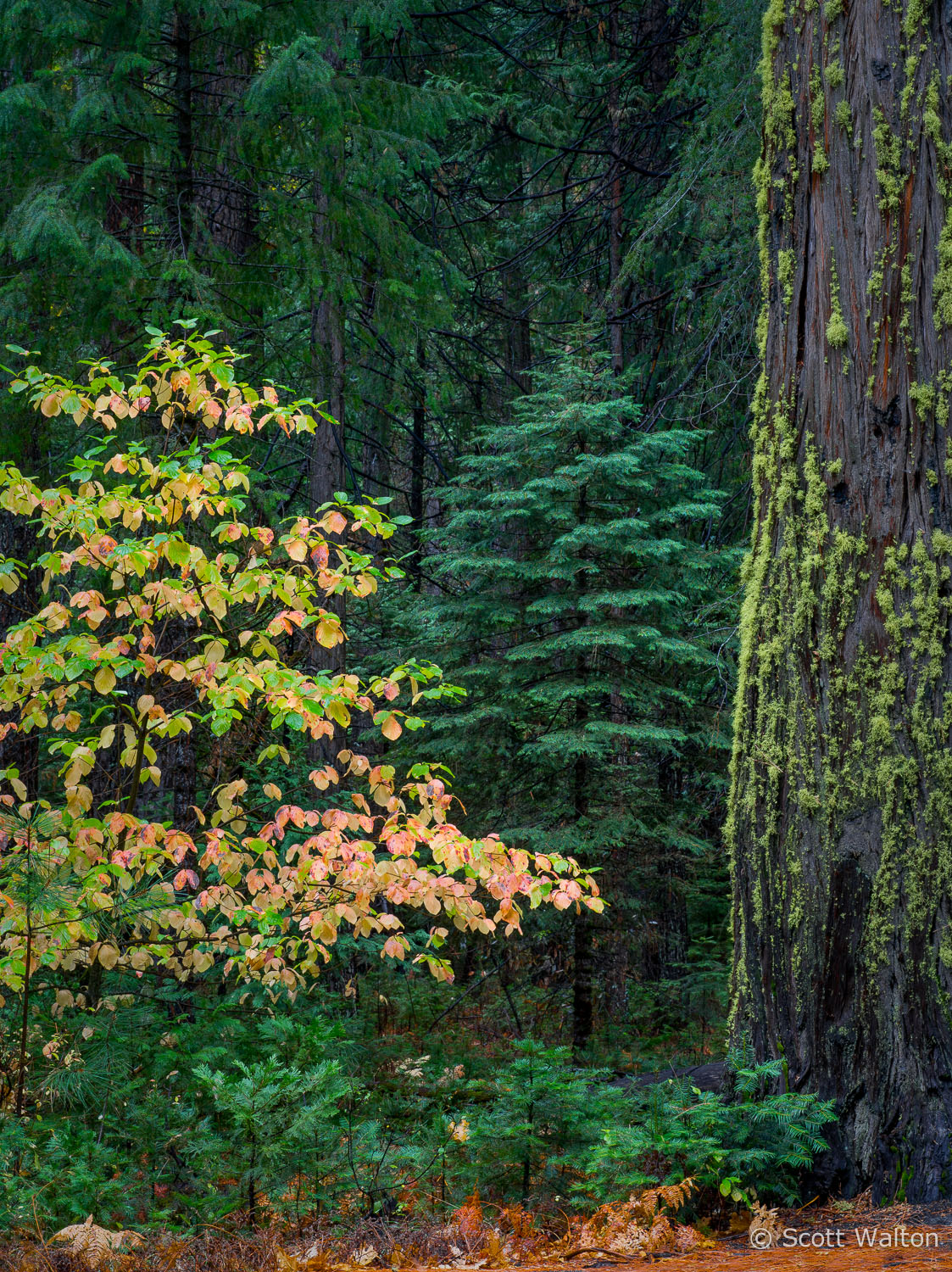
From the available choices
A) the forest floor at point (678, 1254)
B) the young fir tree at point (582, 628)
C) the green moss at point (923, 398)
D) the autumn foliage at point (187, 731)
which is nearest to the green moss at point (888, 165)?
the green moss at point (923, 398)

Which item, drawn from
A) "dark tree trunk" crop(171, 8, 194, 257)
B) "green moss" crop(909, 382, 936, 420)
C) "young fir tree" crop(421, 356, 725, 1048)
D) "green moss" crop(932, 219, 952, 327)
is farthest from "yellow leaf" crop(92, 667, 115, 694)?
"dark tree trunk" crop(171, 8, 194, 257)

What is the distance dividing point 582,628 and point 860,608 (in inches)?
154

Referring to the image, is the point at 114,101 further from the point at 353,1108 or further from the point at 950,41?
the point at 353,1108

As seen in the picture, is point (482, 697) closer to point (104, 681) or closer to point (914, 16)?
point (104, 681)

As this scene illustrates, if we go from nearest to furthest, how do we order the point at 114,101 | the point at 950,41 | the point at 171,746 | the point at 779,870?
the point at 950,41 → the point at 779,870 → the point at 114,101 → the point at 171,746

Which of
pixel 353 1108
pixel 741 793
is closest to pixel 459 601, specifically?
pixel 353 1108

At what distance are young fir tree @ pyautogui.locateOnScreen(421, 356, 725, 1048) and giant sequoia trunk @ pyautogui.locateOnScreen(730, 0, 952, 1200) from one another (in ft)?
10.9

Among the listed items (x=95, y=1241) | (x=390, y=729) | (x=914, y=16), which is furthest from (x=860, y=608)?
(x=95, y=1241)

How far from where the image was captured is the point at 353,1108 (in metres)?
6.32

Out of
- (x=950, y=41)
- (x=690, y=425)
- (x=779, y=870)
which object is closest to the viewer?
(x=950, y=41)

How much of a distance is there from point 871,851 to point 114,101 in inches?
286

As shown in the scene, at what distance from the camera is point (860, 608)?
3.65m

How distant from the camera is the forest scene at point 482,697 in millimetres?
3434

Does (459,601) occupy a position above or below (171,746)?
above
